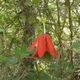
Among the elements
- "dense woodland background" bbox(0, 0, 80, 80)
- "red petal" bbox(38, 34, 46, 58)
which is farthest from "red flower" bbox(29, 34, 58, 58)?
"dense woodland background" bbox(0, 0, 80, 80)

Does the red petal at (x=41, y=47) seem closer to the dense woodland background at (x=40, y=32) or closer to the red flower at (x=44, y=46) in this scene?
the red flower at (x=44, y=46)

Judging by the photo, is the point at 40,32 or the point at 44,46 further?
the point at 40,32

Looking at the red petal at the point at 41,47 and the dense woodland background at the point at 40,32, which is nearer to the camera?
the red petal at the point at 41,47

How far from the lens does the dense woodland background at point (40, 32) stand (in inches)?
53.1

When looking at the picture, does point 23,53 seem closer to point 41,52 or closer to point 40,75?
point 41,52

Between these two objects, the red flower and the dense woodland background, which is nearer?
the red flower

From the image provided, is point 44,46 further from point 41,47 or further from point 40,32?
point 40,32

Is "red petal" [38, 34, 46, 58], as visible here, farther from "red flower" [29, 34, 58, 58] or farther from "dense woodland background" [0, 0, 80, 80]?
"dense woodland background" [0, 0, 80, 80]

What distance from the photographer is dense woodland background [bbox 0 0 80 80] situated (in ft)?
4.42

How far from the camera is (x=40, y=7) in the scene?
181 centimetres

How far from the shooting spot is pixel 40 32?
1951 mm

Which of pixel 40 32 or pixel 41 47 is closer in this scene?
pixel 41 47

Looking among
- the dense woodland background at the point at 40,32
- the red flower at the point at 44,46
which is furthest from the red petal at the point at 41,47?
the dense woodland background at the point at 40,32

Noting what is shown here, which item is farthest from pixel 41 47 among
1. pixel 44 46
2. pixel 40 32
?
pixel 40 32
